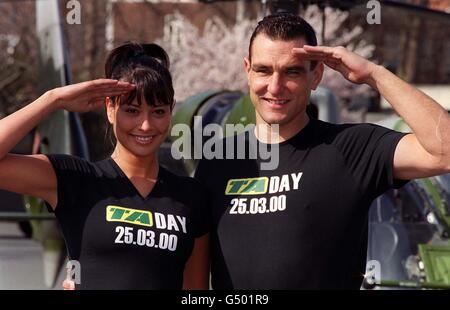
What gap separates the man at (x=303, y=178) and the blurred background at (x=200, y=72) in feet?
7.56

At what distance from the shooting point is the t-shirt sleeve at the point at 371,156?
3.34 m

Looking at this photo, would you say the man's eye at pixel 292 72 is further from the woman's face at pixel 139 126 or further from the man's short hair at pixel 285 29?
the woman's face at pixel 139 126

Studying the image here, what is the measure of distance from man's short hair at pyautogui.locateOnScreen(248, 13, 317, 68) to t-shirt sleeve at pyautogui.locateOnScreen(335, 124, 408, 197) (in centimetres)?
35

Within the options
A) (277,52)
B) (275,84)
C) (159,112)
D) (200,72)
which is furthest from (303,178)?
(200,72)

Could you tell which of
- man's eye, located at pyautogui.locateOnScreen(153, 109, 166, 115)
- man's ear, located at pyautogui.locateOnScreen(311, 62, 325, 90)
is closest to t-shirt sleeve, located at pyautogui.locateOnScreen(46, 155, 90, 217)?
man's eye, located at pyautogui.locateOnScreen(153, 109, 166, 115)

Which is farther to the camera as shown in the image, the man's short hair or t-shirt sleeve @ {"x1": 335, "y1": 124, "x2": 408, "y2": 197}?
the man's short hair

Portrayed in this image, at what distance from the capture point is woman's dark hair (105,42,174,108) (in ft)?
11.3

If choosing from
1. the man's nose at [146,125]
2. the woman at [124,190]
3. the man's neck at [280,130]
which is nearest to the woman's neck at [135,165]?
the woman at [124,190]

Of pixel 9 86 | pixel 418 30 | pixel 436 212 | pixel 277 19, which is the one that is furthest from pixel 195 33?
pixel 277 19

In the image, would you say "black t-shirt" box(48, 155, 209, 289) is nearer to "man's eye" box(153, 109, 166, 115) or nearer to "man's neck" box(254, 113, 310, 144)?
"man's eye" box(153, 109, 166, 115)

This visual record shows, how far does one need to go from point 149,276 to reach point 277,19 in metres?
1.17

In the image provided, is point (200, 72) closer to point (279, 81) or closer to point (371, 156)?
point (279, 81)

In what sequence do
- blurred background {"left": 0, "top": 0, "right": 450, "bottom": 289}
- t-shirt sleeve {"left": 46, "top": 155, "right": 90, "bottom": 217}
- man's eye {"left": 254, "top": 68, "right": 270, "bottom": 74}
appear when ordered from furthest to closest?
1. blurred background {"left": 0, "top": 0, "right": 450, "bottom": 289}
2. man's eye {"left": 254, "top": 68, "right": 270, "bottom": 74}
3. t-shirt sleeve {"left": 46, "top": 155, "right": 90, "bottom": 217}
